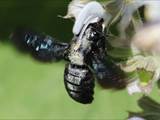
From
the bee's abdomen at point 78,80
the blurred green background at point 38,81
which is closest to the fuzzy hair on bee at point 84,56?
the bee's abdomen at point 78,80

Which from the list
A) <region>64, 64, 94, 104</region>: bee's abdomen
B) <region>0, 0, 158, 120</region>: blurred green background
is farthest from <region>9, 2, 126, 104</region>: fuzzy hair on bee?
<region>0, 0, 158, 120</region>: blurred green background

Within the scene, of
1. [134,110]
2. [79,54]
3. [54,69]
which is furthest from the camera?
[54,69]

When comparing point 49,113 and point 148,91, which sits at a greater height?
point 148,91

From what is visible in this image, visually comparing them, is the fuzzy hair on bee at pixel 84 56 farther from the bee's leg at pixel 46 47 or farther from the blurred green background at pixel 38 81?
the blurred green background at pixel 38 81

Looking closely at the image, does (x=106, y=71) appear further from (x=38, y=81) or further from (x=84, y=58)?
(x=38, y=81)

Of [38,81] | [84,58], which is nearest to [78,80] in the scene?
[84,58]

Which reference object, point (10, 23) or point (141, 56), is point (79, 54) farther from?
point (10, 23)

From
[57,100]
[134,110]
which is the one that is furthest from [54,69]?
[134,110]
